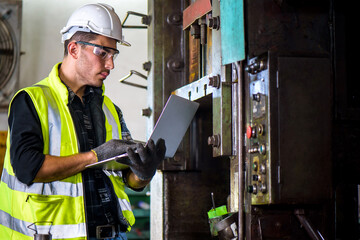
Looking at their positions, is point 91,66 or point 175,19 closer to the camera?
point 91,66

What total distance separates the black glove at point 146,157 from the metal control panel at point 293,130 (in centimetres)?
53

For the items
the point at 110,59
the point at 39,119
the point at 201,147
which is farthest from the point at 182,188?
the point at 39,119

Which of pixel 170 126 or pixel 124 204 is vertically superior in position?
pixel 170 126

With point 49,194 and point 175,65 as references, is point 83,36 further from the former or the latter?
point 175,65

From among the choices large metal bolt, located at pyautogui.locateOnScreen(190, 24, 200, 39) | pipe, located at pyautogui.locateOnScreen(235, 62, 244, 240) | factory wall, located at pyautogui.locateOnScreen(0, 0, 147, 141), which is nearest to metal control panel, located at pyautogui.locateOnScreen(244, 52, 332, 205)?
pipe, located at pyautogui.locateOnScreen(235, 62, 244, 240)

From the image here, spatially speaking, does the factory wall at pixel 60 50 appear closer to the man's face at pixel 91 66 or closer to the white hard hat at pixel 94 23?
the white hard hat at pixel 94 23

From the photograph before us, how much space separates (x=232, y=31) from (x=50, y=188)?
1226 millimetres

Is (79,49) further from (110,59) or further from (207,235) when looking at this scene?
(207,235)

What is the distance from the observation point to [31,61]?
709 cm

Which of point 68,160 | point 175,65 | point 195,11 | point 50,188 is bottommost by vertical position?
point 50,188

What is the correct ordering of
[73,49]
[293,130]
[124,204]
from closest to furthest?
[293,130], [124,204], [73,49]

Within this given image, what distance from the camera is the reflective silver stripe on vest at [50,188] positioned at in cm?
274

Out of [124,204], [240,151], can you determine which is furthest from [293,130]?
[124,204]

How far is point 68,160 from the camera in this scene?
2729 mm
